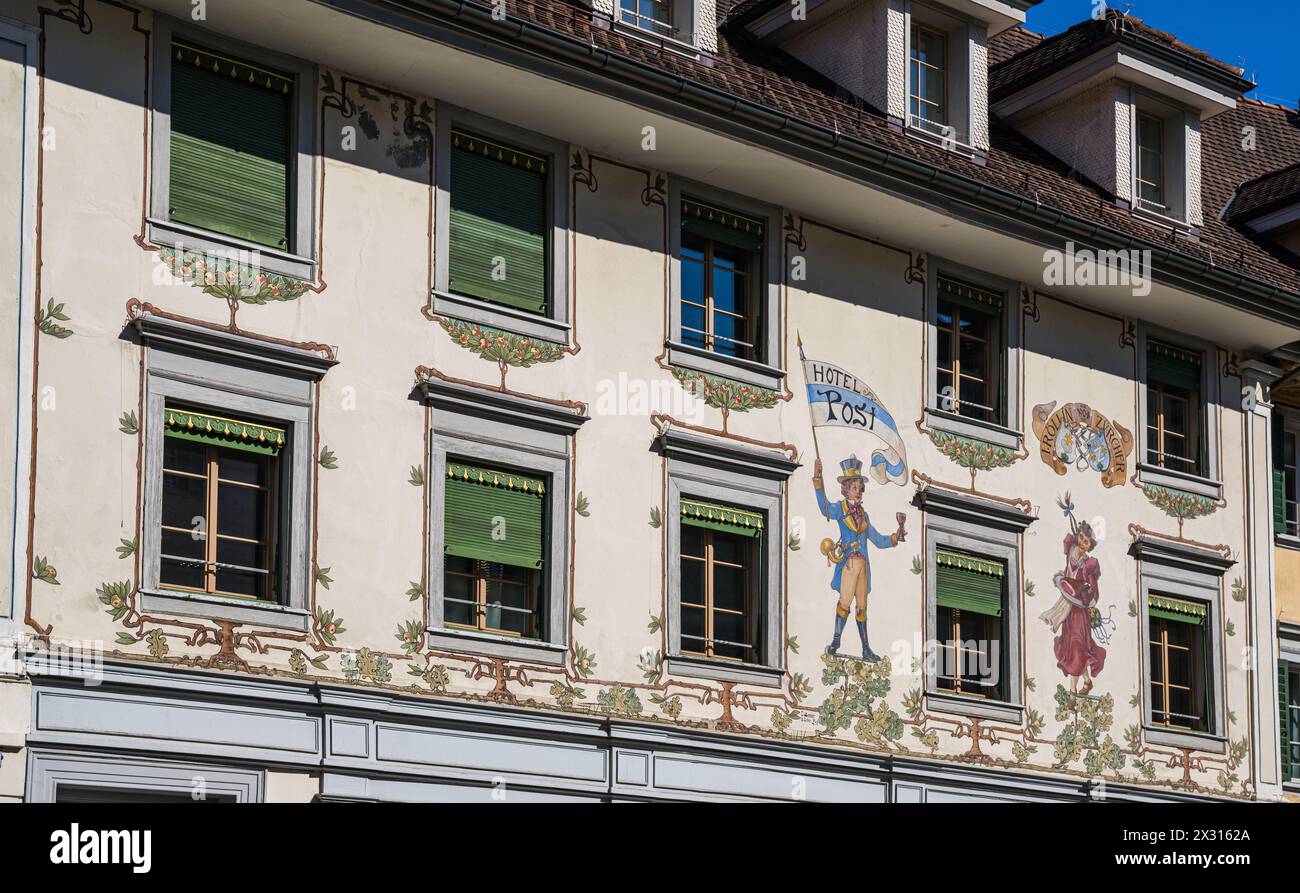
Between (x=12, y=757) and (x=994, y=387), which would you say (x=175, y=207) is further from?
(x=994, y=387)

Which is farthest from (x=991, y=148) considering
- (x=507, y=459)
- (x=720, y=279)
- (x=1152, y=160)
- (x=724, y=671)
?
(x=507, y=459)

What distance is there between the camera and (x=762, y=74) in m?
21.4

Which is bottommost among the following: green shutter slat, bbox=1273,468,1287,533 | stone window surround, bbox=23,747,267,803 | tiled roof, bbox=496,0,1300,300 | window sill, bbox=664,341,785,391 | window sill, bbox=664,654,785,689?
stone window surround, bbox=23,747,267,803

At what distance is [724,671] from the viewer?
1962cm

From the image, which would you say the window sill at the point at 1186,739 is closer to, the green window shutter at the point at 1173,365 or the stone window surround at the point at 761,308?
the green window shutter at the point at 1173,365

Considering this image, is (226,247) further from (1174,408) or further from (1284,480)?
(1284,480)

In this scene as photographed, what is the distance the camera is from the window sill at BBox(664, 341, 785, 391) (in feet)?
65.2

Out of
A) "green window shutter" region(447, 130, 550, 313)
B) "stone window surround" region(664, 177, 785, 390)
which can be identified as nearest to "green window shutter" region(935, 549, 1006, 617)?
"stone window surround" region(664, 177, 785, 390)

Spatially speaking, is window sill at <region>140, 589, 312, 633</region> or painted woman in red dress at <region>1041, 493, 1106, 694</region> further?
painted woman in red dress at <region>1041, 493, 1106, 694</region>

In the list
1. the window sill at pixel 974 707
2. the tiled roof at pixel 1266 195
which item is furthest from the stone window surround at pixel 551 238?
the tiled roof at pixel 1266 195

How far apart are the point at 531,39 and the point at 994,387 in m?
7.26

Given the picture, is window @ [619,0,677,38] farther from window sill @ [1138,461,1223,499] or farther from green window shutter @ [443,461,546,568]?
window sill @ [1138,461,1223,499]

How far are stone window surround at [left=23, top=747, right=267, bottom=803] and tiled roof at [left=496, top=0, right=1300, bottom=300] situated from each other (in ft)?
21.7

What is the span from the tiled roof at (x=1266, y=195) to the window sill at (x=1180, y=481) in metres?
3.82
